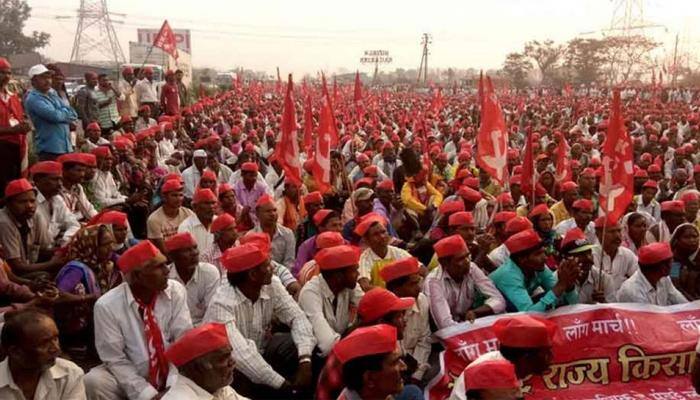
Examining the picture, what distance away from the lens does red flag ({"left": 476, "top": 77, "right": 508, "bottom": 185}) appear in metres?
8.04

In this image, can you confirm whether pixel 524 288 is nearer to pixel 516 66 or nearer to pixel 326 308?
pixel 326 308

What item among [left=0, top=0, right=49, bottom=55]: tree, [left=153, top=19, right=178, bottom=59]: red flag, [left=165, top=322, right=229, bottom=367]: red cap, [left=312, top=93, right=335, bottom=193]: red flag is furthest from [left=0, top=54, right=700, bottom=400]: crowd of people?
[left=0, top=0, right=49, bottom=55]: tree

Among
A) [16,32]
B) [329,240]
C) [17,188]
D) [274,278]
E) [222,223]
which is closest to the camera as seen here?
[274,278]

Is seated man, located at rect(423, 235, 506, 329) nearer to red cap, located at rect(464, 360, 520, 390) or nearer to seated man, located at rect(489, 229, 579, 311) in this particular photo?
seated man, located at rect(489, 229, 579, 311)

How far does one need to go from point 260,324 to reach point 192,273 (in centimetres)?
73

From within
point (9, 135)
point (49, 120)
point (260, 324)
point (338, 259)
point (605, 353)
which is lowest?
point (605, 353)

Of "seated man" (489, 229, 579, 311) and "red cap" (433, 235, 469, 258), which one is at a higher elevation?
"red cap" (433, 235, 469, 258)

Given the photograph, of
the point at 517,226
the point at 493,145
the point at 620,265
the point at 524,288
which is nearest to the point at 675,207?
the point at 620,265

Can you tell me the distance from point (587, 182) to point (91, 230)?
642 centimetres

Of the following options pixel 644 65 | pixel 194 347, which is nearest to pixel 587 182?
pixel 194 347

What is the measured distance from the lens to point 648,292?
18.2 feet

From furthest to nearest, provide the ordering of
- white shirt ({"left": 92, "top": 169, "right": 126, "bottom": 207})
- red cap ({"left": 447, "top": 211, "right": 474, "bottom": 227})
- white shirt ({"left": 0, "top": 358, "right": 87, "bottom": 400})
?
white shirt ({"left": 92, "top": 169, "right": 126, "bottom": 207}) < red cap ({"left": 447, "top": 211, "right": 474, "bottom": 227}) < white shirt ({"left": 0, "top": 358, "right": 87, "bottom": 400})

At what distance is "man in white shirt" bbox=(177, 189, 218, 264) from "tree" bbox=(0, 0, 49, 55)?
1744 inches

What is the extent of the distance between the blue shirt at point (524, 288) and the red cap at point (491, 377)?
7.12 ft
